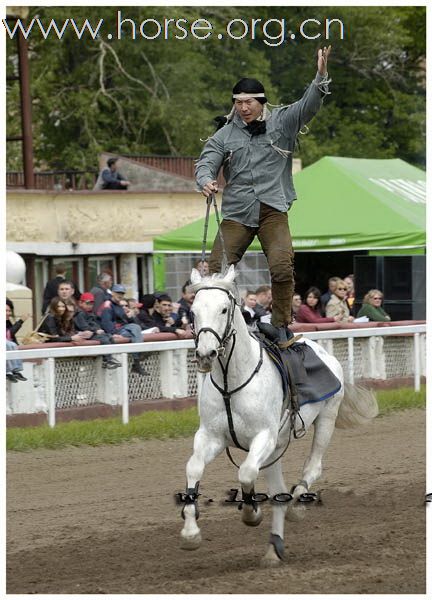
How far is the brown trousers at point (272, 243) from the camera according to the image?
7730 mm

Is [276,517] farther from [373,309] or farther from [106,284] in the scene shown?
[373,309]

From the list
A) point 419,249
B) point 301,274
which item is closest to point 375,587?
point 419,249

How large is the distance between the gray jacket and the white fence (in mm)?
4803

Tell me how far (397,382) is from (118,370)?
16.2 feet

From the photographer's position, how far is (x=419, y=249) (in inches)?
733

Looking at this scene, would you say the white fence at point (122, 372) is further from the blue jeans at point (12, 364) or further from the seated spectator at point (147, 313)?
the seated spectator at point (147, 313)

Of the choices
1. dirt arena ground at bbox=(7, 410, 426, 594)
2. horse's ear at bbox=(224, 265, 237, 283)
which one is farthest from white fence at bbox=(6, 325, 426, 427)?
horse's ear at bbox=(224, 265, 237, 283)

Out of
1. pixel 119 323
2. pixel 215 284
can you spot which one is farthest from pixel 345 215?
pixel 215 284

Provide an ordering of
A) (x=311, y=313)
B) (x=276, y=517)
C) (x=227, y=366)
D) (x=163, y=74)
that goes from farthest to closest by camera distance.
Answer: (x=163, y=74)
(x=311, y=313)
(x=276, y=517)
(x=227, y=366)

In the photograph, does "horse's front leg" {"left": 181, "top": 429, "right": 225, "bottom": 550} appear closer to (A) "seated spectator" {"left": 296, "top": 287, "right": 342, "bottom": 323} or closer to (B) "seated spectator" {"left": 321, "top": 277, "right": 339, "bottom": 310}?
(A) "seated spectator" {"left": 296, "top": 287, "right": 342, "bottom": 323}

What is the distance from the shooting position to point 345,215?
1902 cm

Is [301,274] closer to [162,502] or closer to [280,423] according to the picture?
[162,502]

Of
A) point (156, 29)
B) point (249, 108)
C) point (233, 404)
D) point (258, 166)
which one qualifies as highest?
point (156, 29)

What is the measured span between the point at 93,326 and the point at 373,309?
15.8ft
